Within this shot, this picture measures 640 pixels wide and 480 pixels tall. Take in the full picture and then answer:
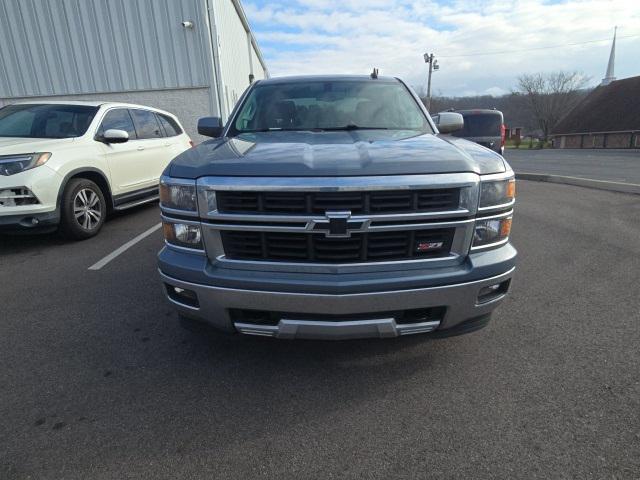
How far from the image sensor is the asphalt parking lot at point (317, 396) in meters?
1.83

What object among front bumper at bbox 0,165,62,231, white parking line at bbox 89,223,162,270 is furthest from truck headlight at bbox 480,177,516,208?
front bumper at bbox 0,165,62,231

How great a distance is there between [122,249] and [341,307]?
3.81m

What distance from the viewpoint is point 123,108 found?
6336 millimetres

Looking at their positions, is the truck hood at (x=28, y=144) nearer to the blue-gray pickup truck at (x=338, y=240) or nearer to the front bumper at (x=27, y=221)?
the front bumper at (x=27, y=221)

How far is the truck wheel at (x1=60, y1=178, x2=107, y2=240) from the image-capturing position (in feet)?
16.1

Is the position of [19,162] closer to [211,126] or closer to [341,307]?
[211,126]

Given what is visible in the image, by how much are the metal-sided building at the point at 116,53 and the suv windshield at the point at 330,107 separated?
10222 mm

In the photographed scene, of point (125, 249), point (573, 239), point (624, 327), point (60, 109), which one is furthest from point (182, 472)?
point (60, 109)

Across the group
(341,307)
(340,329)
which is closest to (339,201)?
(341,307)

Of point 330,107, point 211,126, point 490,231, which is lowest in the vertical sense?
point 490,231

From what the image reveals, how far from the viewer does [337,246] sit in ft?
6.82

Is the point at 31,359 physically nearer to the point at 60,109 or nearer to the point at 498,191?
the point at 498,191

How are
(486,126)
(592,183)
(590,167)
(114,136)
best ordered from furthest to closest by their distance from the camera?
(590,167)
(486,126)
(592,183)
(114,136)

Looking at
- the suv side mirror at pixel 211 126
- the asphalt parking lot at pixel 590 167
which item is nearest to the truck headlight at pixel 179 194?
the suv side mirror at pixel 211 126
